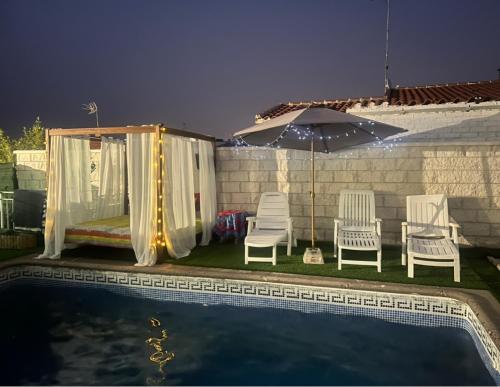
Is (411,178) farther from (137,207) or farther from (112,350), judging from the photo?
(112,350)

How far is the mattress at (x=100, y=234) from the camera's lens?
21.2ft

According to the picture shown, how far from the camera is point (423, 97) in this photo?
9.80m

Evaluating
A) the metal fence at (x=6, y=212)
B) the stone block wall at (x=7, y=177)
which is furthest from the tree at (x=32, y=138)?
the metal fence at (x=6, y=212)

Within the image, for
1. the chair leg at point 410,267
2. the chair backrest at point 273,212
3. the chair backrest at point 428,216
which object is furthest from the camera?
the chair backrest at point 273,212

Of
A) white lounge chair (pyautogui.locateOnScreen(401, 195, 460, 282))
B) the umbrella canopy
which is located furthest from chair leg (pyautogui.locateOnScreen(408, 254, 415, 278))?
the umbrella canopy

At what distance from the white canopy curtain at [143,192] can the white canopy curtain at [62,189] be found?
146 centimetres

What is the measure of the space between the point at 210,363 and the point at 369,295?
2.15m

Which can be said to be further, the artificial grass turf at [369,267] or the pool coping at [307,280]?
the artificial grass turf at [369,267]

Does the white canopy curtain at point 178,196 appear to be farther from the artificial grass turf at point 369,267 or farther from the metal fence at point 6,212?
the metal fence at point 6,212

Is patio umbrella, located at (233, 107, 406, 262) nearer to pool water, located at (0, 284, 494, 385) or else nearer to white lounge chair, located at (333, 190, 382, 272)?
white lounge chair, located at (333, 190, 382, 272)

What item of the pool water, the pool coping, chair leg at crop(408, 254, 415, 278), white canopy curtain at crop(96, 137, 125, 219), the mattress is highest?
white canopy curtain at crop(96, 137, 125, 219)

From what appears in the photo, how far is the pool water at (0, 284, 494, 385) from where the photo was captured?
3.54 metres

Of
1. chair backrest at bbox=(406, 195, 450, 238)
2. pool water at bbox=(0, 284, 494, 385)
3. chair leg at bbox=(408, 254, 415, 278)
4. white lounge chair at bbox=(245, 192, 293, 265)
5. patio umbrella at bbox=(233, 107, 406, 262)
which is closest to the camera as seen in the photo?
pool water at bbox=(0, 284, 494, 385)

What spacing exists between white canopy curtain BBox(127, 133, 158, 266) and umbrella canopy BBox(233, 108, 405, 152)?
4.57 feet
